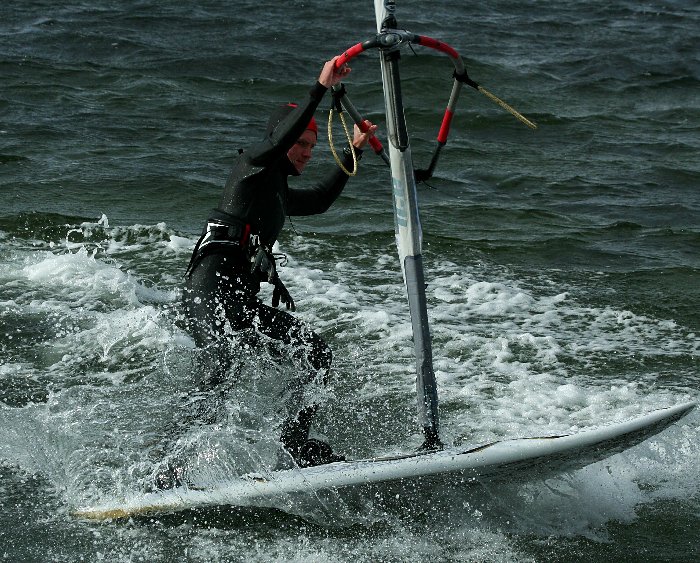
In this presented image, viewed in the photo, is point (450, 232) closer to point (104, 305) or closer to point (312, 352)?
point (104, 305)

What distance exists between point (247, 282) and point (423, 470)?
1387mm

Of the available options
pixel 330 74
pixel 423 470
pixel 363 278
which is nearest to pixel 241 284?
pixel 330 74

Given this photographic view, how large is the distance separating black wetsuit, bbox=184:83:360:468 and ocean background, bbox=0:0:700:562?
0.20 m

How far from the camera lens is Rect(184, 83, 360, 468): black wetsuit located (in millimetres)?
5930

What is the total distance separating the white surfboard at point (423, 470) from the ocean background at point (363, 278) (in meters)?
0.13

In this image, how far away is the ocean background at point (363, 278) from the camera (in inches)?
227

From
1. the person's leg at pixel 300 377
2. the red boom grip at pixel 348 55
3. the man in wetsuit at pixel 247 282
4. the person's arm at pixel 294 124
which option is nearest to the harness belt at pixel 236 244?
the man in wetsuit at pixel 247 282

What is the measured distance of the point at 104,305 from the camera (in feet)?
29.1

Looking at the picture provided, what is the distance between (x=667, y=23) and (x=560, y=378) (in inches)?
605

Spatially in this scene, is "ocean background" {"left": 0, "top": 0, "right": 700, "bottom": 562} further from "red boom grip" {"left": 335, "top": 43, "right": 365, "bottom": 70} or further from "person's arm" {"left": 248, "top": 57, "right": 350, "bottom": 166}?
"red boom grip" {"left": 335, "top": 43, "right": 365, "bottom": 70}

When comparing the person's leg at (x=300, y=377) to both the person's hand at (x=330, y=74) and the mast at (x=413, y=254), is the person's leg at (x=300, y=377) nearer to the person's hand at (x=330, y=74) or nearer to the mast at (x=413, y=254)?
the mast at (x=413, y=254)

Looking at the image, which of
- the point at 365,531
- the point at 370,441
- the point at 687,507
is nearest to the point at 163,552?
the point at 365,531

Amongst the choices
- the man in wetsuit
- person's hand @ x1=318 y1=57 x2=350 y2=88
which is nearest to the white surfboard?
the man in wetsuit

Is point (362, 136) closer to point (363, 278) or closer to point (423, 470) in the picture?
point (423, 470)
